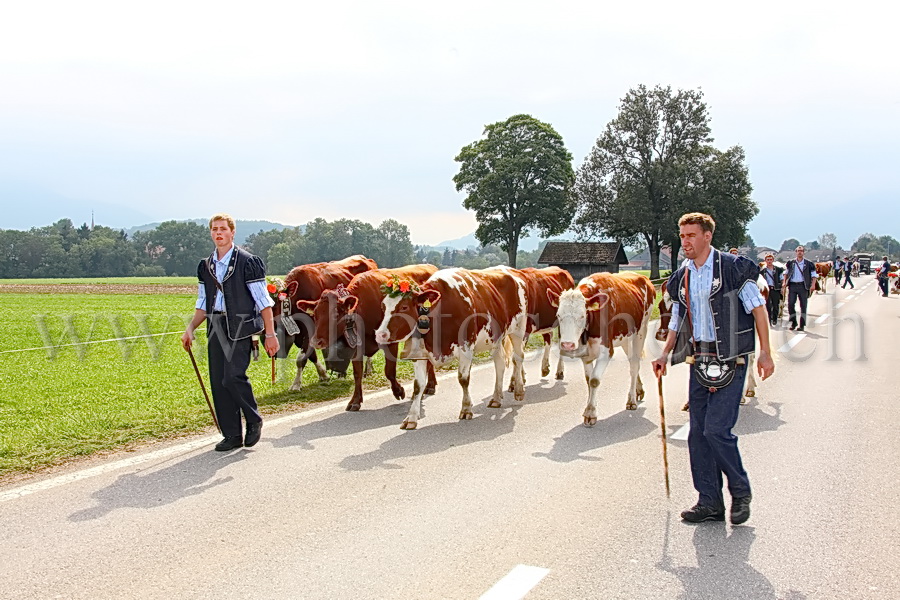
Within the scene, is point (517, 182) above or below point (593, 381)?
above

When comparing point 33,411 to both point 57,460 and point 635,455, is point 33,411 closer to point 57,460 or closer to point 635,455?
point 57,460

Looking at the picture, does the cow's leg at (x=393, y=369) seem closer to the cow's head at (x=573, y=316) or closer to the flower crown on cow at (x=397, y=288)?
the flower crown on cow at (x=397, y=288)

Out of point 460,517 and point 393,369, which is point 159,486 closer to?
point 460,517

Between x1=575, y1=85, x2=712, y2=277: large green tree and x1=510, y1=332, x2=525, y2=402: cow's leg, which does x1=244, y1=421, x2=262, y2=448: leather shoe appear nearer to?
x1=510, y1=332, x2=525, y2=402: cow's leg

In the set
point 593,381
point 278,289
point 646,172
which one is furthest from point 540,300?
point 646,172

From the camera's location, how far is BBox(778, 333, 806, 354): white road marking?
49.4ft

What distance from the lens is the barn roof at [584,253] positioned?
7112 cm

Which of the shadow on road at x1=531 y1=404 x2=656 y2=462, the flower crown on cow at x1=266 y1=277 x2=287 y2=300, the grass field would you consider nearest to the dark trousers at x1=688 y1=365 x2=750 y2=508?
the shadow on road at x1=531 y1=404 x2=656 y2=462

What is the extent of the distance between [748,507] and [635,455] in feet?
6.26

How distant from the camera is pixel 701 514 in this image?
5262 millimetres

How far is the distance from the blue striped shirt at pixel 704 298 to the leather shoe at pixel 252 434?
4.44m

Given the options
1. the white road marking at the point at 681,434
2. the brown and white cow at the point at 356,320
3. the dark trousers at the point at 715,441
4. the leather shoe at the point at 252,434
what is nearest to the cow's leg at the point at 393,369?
the brown and white cow at the point at 356,320

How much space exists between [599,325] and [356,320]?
10.2 ft

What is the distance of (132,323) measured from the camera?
79.8 ft
